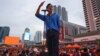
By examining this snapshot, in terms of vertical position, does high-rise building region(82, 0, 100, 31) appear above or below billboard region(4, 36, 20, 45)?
above

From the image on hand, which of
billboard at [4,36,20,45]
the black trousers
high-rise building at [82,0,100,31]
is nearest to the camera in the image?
the black trousers

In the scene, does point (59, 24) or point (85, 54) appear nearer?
point (59, 24)

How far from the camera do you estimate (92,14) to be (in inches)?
5000

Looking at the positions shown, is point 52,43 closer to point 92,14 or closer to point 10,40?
point 10,40

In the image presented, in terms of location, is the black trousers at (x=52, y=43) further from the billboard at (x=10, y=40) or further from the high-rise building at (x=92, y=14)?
the high-rise building at (x=92, y=14)

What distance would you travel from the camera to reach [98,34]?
66.1 metres

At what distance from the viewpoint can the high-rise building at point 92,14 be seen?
122 metres

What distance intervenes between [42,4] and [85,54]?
7318mm

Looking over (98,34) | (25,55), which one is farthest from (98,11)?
(25,55)

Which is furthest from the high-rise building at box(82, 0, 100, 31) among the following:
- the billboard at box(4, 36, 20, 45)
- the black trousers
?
the black trousers

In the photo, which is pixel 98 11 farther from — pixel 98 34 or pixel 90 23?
pixel 98 34

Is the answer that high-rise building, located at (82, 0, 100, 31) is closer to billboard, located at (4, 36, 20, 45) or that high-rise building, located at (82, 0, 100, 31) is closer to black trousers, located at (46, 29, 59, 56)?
billboard, located at (4, 36, 20, 45)

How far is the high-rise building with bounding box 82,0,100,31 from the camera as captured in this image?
122 meters

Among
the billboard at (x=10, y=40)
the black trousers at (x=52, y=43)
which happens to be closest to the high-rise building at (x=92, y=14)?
the billboard at (x=10, y=40)
